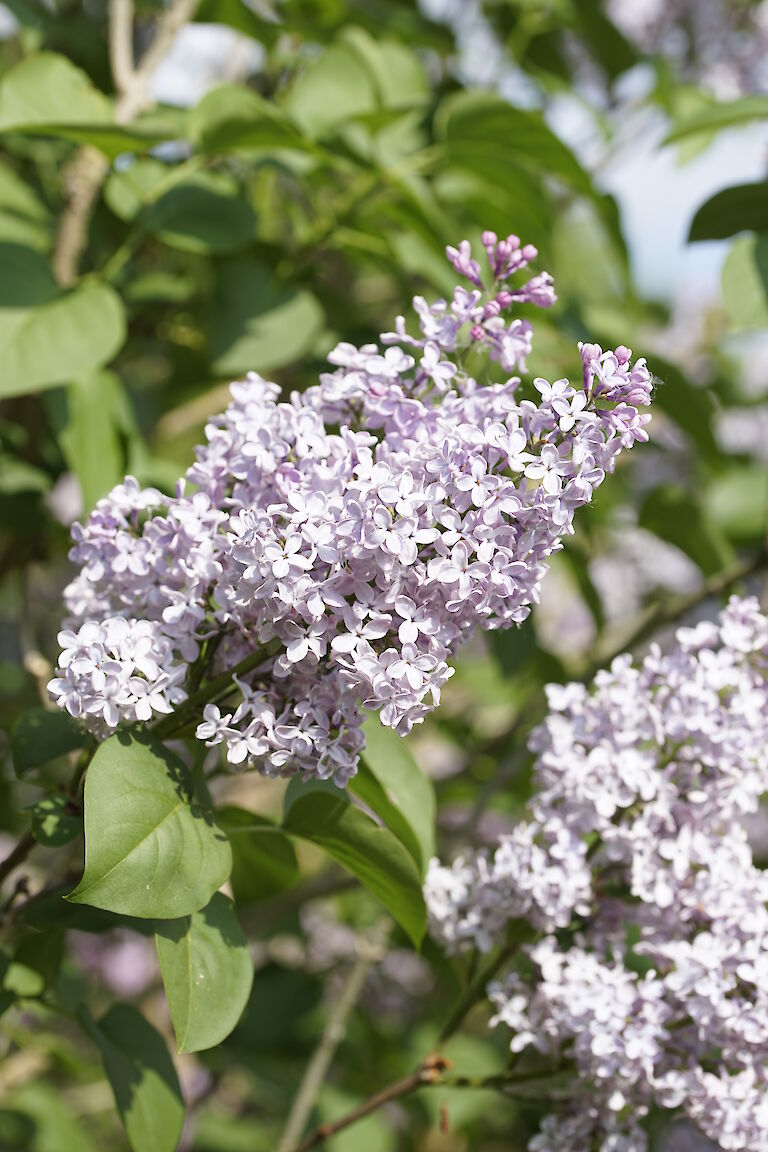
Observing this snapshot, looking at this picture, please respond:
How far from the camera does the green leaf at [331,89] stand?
1.45 meters

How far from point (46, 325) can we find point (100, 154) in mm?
330

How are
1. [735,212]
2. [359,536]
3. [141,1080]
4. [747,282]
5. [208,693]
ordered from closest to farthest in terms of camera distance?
[359,536]
[208,693]
[141,1080]
[747,282]
[735,212]

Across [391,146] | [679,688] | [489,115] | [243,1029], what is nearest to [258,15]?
[391,146]

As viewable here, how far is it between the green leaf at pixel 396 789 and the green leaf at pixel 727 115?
2.55ft

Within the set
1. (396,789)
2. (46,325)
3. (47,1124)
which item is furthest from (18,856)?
(47,1124)

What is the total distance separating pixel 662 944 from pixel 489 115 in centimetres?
90

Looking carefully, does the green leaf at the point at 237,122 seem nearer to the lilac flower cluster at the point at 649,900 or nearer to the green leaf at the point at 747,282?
the green leaf at the point at 747,282

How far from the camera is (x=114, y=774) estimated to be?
0.73m

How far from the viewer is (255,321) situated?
1411 mm

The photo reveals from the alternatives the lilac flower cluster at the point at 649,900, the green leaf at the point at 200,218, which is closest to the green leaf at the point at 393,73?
the green leaf at the point at 200,218

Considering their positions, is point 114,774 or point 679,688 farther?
point 679,688

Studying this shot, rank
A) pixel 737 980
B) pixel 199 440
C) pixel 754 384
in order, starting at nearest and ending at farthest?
1. pixel 737 980
2. pixel 199 440
3. pixel 754 384

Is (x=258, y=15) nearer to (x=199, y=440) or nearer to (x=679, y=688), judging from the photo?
(x=199, y=440)

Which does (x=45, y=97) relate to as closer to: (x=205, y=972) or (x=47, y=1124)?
(x=205, y=972)
